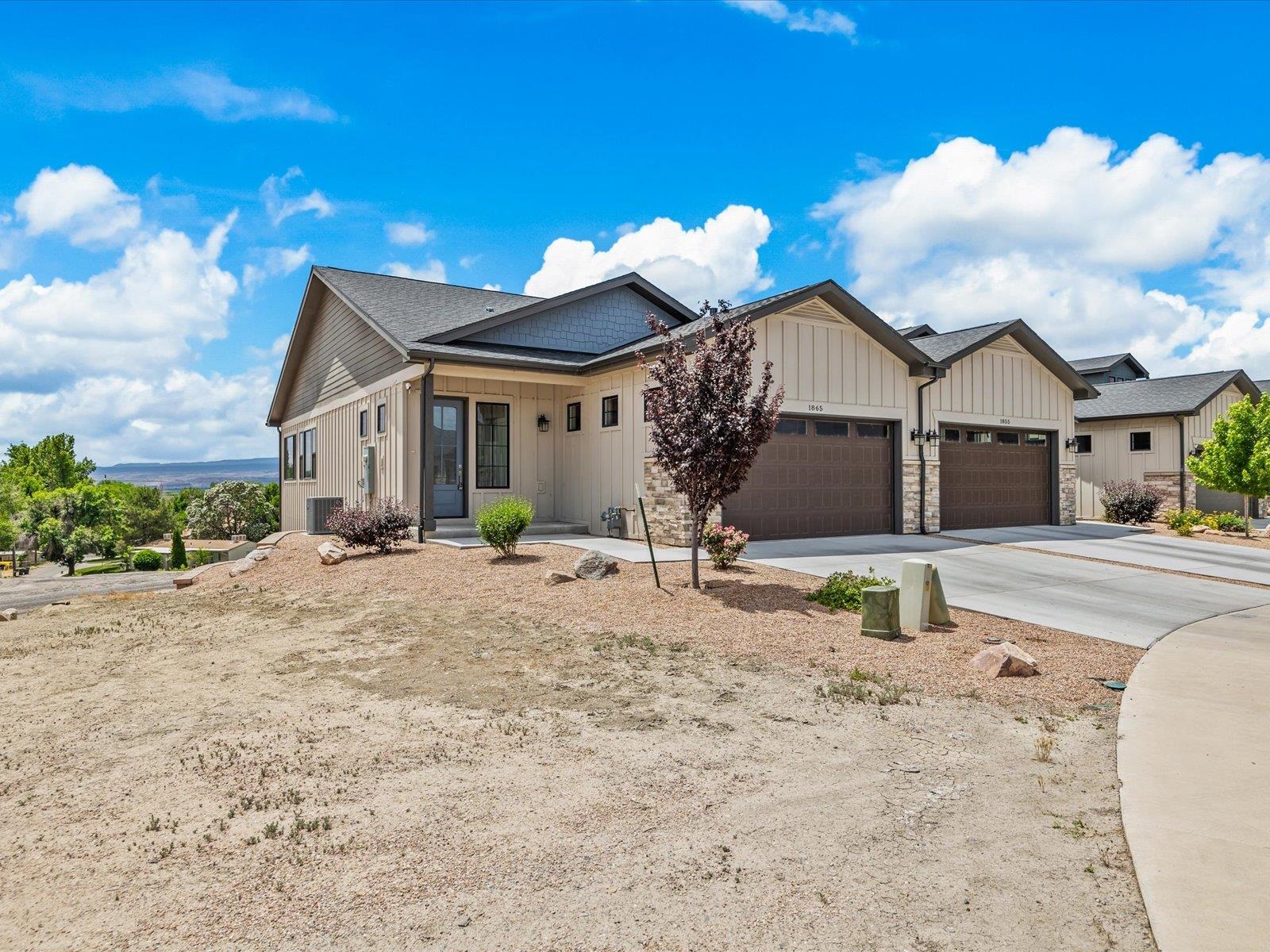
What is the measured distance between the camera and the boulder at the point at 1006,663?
6020mm

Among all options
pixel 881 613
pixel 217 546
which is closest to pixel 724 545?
pixel 881 613

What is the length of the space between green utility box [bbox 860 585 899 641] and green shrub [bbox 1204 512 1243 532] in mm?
17736

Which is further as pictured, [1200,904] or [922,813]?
[922,813]

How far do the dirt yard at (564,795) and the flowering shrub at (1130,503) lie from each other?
16728mm

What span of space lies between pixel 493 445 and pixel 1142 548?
1346cm

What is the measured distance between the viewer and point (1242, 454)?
18.5m

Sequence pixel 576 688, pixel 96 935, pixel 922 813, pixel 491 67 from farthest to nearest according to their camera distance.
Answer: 1. pixel 491 67
2. pixel 576 688
3. pixel 922 813
4. pixel 96 935

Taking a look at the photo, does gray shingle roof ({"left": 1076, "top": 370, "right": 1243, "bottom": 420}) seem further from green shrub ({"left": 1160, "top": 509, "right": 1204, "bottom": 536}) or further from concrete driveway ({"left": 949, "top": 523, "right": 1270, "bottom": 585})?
concrete driveway ({"left": 949, "top": 523, "right": 1270, "bottom": 585})

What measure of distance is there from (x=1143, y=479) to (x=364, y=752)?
83.7ft

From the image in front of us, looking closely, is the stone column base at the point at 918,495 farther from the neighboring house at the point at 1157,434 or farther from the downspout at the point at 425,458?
the downspout at the point at 425,458

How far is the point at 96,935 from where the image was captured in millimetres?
2570

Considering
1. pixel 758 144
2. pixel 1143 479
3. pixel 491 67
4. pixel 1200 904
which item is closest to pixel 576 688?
pixel 1200 904

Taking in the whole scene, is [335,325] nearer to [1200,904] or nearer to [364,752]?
[364,752]

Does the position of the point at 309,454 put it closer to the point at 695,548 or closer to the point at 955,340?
the point at 695,548
